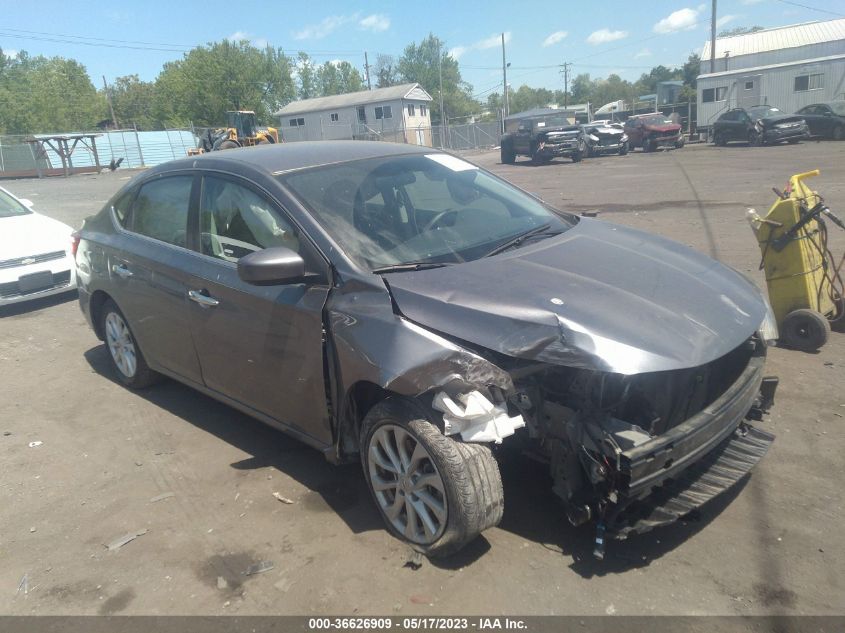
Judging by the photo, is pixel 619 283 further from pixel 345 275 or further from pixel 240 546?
pixel 240 546

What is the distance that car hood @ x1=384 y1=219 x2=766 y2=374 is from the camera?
2678 millimetres

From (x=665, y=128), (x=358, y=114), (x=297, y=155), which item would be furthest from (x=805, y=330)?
(x=358, y=114)

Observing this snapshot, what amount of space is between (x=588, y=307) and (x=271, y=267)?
1.48m

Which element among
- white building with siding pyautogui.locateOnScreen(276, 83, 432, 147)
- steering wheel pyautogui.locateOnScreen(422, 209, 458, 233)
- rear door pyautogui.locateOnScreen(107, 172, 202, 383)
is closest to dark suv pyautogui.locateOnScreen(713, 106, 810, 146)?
steering wheel pyautogui.locateOnScreen(422, 209, 458, 233)

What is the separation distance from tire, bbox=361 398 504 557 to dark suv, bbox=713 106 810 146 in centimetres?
2737

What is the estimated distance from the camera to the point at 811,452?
144 inches

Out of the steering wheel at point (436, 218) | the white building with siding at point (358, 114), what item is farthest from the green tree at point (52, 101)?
the steering wheel at point (436, 218)

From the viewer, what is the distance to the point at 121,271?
15.7 ft

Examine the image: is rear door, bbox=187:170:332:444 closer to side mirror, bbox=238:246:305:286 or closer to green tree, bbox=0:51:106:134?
side mirror, bbox=238:246:305:286

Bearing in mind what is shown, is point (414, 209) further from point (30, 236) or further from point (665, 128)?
point (665, 128)

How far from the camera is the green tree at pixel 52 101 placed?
76.1 m

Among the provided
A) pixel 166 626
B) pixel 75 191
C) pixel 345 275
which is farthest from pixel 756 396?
pixel 75 191

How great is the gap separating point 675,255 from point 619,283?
31.2 inches

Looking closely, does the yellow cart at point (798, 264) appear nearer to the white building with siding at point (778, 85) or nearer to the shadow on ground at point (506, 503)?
the shadow on ground at point (506, 503)
